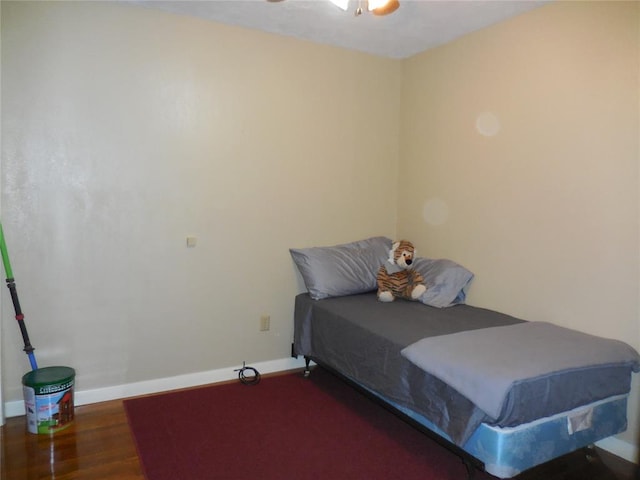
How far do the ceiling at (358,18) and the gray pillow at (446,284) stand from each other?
5.31 ft

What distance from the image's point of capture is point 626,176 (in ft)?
7.67

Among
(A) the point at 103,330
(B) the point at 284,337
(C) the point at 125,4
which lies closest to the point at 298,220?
(B) the point at 284,337

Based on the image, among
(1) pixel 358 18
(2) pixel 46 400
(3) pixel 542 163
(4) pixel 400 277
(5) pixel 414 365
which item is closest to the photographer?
(5) pixel 414 365

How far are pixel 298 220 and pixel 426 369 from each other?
1.70 m

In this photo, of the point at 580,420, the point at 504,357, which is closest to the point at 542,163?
the point at 504,357

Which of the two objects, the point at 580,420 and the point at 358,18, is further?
the point at 358,18

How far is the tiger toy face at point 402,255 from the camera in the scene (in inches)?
132

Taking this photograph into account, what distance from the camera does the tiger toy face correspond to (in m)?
3.35

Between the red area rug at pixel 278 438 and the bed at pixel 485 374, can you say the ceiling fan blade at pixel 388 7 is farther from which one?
the red area rug at pixel 278 438

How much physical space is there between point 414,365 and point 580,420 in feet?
2.51

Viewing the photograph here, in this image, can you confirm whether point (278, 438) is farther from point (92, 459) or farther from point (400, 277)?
point (400, 277)

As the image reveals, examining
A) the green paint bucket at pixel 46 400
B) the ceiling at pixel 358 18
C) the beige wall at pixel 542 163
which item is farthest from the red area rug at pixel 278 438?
the ceiling at pixel 358 18

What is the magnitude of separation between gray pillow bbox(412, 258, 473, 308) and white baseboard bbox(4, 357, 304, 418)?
1.17 meters

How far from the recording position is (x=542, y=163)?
2748 mm
